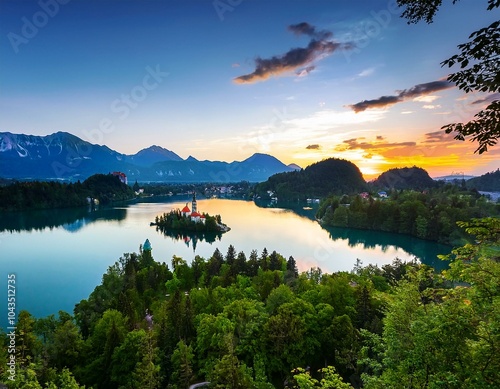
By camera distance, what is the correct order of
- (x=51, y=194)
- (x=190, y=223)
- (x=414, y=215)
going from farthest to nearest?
(x=51, y=194) < (x=190, y=223) < (x=414, y=215)

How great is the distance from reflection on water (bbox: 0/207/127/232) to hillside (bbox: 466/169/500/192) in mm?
121359

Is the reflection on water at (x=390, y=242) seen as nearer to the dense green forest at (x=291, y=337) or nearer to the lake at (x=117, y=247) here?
the lake at (x=117, y=247)

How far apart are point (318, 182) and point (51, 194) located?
270 ft

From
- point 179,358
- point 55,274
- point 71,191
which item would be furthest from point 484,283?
point 71,191

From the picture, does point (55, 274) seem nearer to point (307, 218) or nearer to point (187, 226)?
point (187, 226)

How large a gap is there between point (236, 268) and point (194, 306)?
21.8ft

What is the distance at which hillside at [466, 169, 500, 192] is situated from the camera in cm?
10994

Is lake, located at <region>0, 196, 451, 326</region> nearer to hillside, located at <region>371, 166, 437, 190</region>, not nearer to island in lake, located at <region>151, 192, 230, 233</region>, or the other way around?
island in lake, located at <region>151, 192, 230, 233</region>

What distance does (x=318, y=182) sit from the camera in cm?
10988

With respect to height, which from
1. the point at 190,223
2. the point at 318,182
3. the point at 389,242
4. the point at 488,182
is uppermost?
the point at 318,182

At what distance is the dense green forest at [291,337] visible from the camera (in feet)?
13.0

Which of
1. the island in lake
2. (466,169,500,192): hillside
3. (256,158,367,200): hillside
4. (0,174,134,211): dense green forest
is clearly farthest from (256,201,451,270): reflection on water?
(466,169,500,192): hillside

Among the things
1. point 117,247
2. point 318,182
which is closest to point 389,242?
point 117,247

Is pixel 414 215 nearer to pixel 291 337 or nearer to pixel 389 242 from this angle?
pixel 389 242
